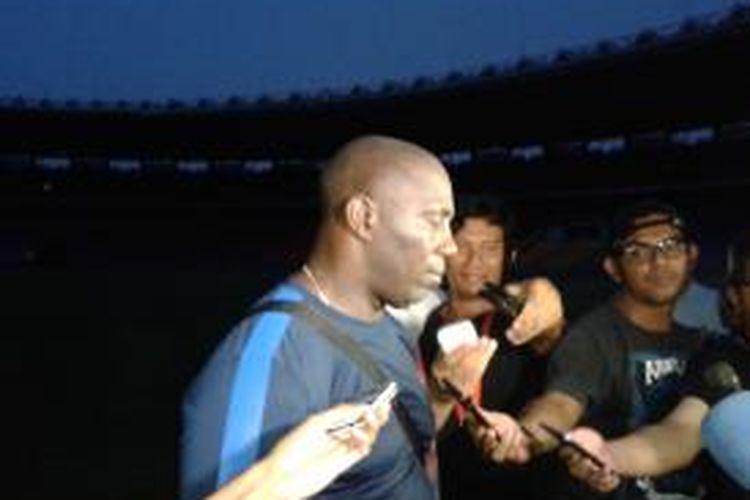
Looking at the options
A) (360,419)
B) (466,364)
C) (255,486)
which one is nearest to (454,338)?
(466,364)

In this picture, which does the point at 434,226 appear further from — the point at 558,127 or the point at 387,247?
the point at 558,127

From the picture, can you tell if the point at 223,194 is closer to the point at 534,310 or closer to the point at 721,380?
the point at 534,310

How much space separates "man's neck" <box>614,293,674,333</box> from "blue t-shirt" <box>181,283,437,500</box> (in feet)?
3.30

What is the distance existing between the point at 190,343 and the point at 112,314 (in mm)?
606

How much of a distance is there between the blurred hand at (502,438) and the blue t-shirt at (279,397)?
31cm

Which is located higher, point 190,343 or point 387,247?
point 387,247

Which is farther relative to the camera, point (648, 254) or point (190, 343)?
point (190, 343)

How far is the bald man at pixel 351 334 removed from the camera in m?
1.82

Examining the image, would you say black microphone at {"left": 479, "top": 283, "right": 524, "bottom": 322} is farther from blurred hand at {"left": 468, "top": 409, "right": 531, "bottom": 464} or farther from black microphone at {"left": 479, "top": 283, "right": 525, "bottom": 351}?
blurred hand at {"left": 468, "top": 409, "right": 531, "bottom": 464}

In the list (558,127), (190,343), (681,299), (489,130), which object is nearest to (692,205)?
(558,127)

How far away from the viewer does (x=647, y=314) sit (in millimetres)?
2932

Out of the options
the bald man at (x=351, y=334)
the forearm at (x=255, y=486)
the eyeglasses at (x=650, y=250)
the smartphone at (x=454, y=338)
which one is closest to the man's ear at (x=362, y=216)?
the bald man at (x=351, y=334)

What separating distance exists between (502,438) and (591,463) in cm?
21

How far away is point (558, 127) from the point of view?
60.2 feet
